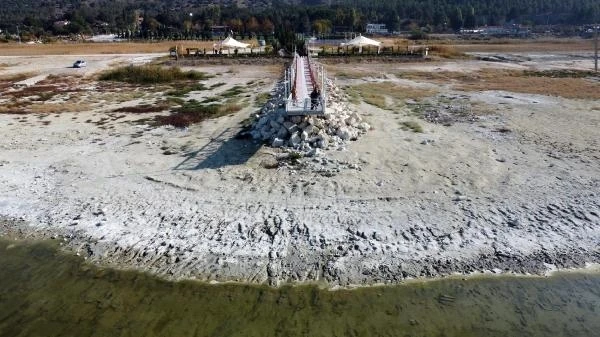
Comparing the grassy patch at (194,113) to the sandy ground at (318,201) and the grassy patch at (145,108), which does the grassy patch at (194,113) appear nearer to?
the grassy patch at (145,108)

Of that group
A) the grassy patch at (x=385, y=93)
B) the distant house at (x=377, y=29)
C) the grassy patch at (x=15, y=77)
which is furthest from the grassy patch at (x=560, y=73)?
the distant house at (x=377, y=29)

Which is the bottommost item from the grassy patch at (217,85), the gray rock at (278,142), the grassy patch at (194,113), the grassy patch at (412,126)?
the gray rock at (278,142)

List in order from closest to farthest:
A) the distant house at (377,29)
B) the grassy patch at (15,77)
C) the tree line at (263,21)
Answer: the grassy patch at (15,77) → the tree line at (263,21) → the distant house at (377,29)

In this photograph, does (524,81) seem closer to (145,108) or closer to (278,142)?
(278,142)

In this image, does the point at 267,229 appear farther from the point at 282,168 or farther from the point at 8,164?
the point at 8,164

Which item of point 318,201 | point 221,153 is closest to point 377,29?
point 221,153

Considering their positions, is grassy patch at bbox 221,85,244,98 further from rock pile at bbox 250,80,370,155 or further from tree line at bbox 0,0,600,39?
tree line at bbox 0,0,600,39

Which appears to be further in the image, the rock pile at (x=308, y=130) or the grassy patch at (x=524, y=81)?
the grassy patch at (x=524, y=81)
